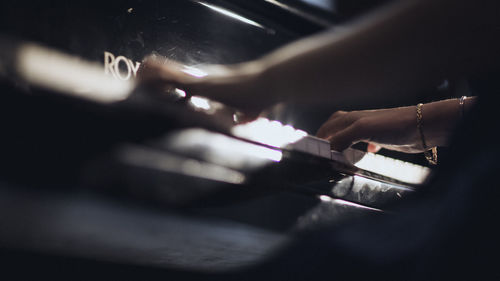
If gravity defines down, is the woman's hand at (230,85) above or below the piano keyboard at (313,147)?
above

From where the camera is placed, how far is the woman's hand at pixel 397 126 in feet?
3.18

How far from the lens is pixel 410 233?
452mm

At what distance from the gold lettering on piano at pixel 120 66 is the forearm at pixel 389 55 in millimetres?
352

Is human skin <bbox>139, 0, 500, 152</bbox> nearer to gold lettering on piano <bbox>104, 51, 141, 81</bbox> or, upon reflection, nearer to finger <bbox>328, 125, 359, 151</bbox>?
gold lettering on piano <bbox>104, 51, 141, 81</bbox>

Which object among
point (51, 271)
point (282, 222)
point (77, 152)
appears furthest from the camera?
point (51, 271)

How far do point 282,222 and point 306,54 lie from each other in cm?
23

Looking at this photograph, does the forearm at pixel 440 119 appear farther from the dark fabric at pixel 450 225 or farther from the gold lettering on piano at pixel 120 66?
the gold lettering on piano at pixel 120 66

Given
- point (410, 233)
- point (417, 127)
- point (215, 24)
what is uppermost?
point (215, 24)

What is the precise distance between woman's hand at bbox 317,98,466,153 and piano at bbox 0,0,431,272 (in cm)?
23

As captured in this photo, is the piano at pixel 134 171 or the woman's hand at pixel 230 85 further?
the woman's hand at pixel 230 85

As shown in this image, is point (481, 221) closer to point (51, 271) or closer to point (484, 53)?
point (484, 53)

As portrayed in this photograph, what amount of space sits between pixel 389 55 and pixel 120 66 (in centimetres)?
53

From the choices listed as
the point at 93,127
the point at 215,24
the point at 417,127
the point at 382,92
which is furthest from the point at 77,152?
the point at 417,127

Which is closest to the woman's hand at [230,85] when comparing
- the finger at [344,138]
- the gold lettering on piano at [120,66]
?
the gold lettering on piano at [120,66]
